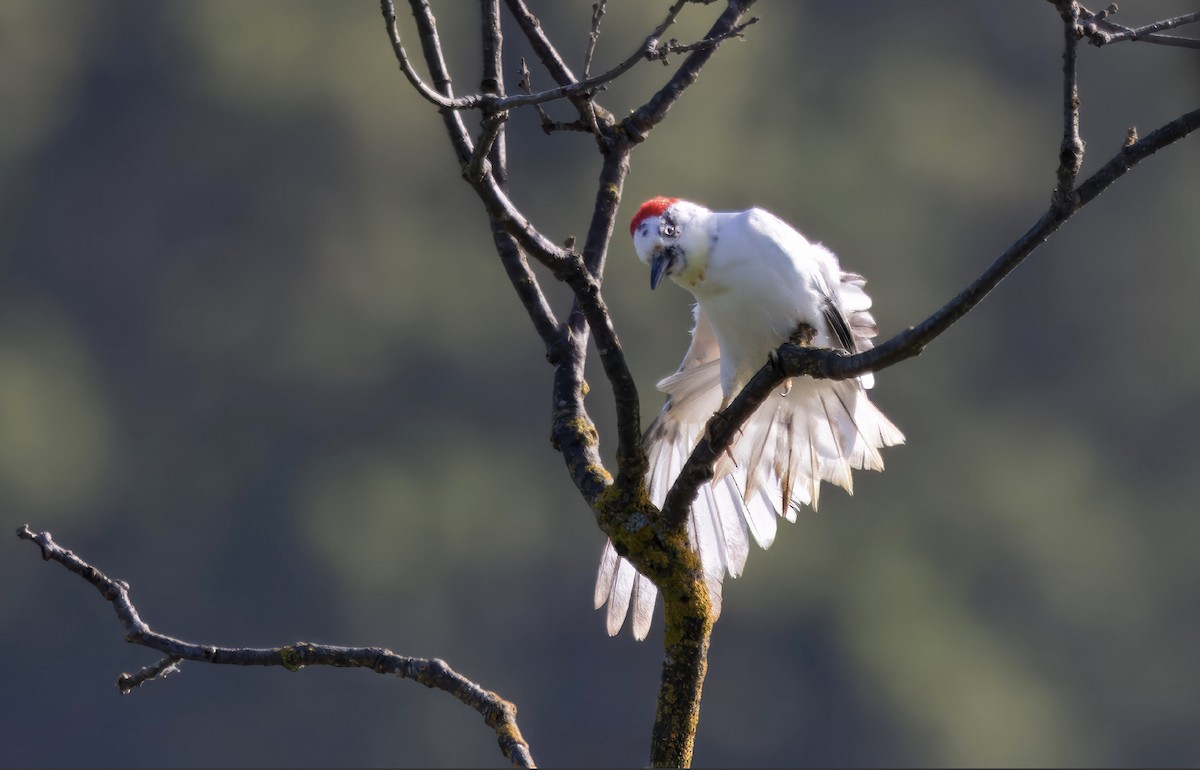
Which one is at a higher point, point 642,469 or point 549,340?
point 549,340

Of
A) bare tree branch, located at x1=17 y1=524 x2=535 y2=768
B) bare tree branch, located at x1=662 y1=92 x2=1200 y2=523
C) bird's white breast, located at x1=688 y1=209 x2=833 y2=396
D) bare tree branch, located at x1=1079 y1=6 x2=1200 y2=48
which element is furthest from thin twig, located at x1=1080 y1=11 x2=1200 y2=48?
bare tree branch, located at x1=17 y1=524 x2=535 y2=768

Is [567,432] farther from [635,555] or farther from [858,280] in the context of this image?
[858,280]

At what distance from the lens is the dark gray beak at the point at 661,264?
8.84ft

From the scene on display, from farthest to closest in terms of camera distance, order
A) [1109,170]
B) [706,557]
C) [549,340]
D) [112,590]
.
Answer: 1. [706,557]
2. [549,340]
3. [112,590]
4. [1109,170]

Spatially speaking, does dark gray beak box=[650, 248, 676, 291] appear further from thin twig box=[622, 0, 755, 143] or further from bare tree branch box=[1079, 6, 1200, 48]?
bare tree branch box=[1079, 6, 1200, 48]

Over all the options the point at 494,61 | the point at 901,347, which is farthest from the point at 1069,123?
the point at 494,61

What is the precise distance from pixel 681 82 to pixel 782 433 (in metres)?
0.89

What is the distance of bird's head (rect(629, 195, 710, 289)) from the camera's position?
2.70 meters

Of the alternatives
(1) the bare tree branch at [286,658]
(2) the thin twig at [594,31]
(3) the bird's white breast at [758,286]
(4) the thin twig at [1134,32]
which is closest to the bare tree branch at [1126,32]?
(4) the thin twig at [1134,32]

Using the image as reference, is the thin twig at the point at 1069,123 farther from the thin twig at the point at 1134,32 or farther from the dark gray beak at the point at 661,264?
the dark gray beak at the point at 661,264

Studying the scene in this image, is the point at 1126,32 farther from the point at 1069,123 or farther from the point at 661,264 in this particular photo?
the point at 661,264

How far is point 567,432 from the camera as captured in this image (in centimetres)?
220

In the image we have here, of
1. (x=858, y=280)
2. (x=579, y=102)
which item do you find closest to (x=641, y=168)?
(x=858, y=280)

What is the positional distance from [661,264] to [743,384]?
1.22ft
